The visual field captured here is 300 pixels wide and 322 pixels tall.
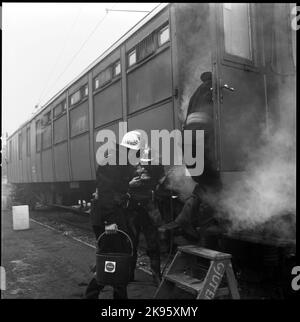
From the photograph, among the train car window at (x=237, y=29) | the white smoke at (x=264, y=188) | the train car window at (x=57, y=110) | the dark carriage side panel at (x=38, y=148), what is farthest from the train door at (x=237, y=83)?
the dark carriage side panel at (x=38, y=148)

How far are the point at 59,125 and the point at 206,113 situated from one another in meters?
7.10

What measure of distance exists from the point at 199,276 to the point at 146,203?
107 cm

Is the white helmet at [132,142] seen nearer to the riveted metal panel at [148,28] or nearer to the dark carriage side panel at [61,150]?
the riveted metal panel at [148,28]

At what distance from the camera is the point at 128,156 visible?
4.02m

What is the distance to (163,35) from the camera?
526 centimetres

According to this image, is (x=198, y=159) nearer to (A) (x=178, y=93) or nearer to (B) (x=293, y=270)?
(A) (x=178, y=93)

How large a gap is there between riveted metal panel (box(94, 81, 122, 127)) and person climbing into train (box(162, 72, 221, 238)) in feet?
8.46

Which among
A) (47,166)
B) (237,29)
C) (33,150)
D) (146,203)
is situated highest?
(237,29)

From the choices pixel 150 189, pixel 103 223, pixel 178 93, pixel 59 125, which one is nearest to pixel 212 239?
pixel 150 189

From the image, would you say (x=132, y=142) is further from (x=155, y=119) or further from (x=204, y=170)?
(x=155, y=119)

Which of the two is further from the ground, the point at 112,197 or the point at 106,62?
the point at 106,62

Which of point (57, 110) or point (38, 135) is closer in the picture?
point (57, 110)

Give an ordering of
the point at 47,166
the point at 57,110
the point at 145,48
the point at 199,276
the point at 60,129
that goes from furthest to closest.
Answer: the point at 47,166
the point at 57,110
the point at 60,129
the point at 145,48
the point at 199,276

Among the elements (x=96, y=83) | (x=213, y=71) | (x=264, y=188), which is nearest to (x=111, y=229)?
(x=264, y=188)
